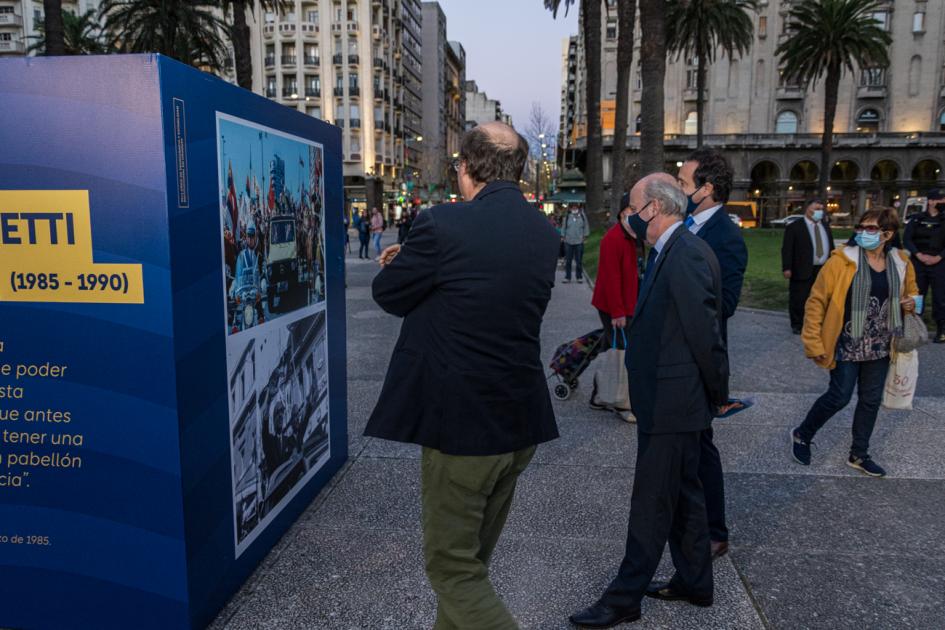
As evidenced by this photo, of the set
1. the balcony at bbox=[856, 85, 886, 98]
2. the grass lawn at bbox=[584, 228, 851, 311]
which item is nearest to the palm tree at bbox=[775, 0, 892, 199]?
the grass lawn at bbox=[584, 228, 851, 311]

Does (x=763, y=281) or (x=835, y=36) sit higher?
(x=835, y=36)

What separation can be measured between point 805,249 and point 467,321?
857 centimetres

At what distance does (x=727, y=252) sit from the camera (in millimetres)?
3576

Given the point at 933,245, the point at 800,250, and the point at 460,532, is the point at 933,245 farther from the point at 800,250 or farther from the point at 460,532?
the point at 460,532

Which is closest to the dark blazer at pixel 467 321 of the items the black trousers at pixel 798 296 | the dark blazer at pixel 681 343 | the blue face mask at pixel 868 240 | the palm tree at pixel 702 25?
the dark blazer at pixel 681 343

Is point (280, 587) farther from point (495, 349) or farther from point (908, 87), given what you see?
point (908, 87)

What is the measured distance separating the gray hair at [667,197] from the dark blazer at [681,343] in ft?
0.27

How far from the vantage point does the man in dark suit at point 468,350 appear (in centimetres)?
208

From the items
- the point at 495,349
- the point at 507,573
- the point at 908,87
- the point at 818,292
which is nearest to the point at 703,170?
the point at 818,292

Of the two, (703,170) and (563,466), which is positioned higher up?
(703,170)

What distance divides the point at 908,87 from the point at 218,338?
253 ft

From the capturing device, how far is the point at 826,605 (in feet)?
9.87

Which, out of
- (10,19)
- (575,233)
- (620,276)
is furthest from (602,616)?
(10,19)

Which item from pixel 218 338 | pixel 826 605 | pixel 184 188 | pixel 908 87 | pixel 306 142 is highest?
pixel 908 87
